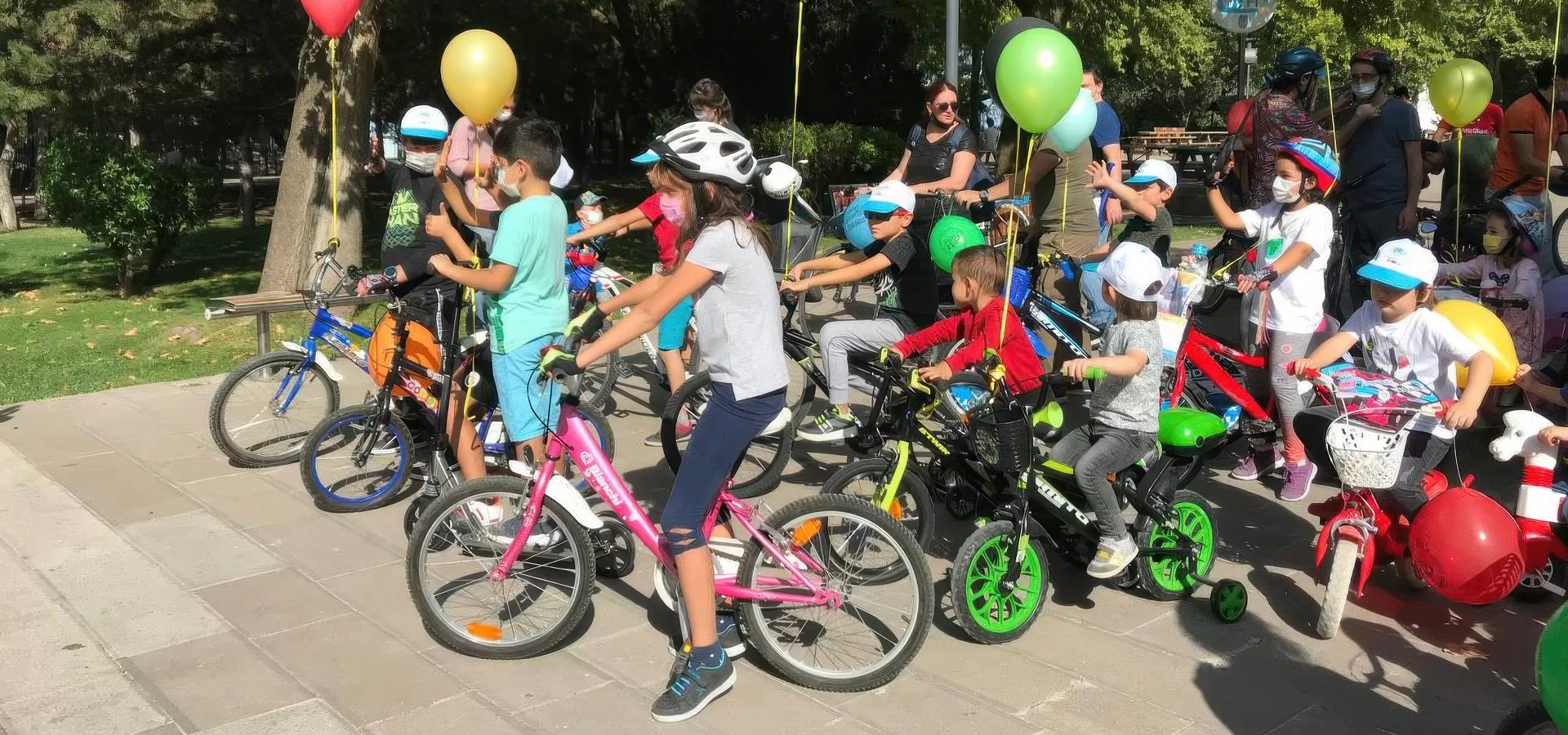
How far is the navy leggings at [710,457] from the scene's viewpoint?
3.95 meters

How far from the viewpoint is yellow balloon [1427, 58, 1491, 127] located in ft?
27.8

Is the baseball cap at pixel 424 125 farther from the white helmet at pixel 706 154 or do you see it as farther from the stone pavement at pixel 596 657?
the white helmet at pixel 706 154

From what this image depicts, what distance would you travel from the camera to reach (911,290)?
6.21m

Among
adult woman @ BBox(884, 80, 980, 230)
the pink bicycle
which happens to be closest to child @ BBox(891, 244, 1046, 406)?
the pink bicycle

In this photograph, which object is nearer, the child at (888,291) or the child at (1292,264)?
the child at (1292,264)

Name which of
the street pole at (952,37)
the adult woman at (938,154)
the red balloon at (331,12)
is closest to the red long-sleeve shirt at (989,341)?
the adult woman at (938,154)

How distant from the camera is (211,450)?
23.8 feet

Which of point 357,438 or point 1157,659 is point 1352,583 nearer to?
point 1157,659

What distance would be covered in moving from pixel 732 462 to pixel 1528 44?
128 feet

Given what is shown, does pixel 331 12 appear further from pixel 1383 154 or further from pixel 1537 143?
pixel 1537 143

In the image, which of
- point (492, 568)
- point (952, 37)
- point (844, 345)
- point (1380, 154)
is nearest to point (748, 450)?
point (844, 345)

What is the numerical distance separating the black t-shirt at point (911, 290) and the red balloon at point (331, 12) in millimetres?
3736

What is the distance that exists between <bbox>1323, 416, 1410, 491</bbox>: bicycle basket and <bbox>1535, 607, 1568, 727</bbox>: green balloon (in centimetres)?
160

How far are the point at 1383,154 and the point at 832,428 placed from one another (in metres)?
4.17
